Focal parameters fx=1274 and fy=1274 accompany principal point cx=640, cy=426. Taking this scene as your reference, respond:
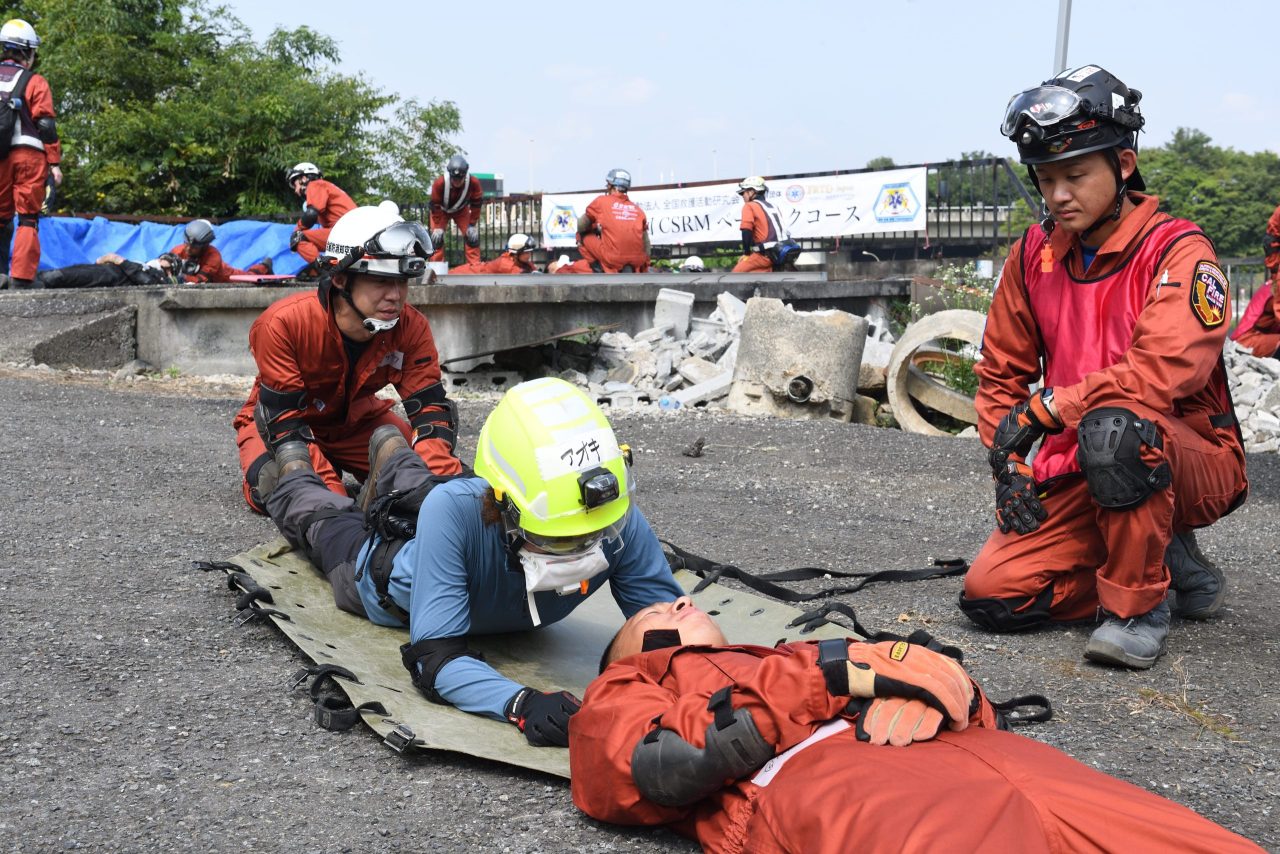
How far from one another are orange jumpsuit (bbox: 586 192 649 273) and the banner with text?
2755mm

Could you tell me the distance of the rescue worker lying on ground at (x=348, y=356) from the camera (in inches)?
195

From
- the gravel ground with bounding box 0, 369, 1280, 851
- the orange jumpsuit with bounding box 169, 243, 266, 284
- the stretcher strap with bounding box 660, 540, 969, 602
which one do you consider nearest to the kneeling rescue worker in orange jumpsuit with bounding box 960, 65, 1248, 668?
the gravel ground with bounding box 0, 369, 1280, 851

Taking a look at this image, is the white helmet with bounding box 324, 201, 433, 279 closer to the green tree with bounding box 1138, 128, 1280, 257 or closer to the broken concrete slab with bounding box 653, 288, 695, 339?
the broken concrete slab with bounding box 653, 288, 695, 339

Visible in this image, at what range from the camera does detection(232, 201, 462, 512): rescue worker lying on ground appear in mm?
4965

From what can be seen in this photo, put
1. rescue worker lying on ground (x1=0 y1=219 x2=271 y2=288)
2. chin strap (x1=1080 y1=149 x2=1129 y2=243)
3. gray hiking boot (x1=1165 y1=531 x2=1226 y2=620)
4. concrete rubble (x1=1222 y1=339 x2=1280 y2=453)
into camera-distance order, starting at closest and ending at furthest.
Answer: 1. chin strap (x1=1080 y1=149 x2=1129 y2=243)
2. gray hiking boot (x1=1165 y1=531 x2=1226 y2=620)
3. concrete rubble (x1=1222 y1=339 x2=1280 y2=453)
4. rescue worker lying on ground (x1=0 y1=219 x2=271 y2=288)

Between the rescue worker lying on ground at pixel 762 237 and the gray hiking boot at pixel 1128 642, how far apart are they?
39.0ft

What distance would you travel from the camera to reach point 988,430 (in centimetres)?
427

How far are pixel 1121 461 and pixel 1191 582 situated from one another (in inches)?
33.8

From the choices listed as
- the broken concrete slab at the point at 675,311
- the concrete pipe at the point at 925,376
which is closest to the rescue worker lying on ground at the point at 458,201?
the broken concrete slab at the point at 675,311

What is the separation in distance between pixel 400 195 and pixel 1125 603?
21.1 m

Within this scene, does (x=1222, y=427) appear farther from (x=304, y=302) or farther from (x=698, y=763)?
(x=304, y=302)

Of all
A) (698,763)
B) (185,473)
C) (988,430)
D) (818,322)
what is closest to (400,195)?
(818,322)

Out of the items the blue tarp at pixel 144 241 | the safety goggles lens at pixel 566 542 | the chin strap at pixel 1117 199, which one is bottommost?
the safety goggles lens at pixel 566 542

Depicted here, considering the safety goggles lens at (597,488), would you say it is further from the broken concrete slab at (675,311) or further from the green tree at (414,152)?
the green tree at (414,152)
